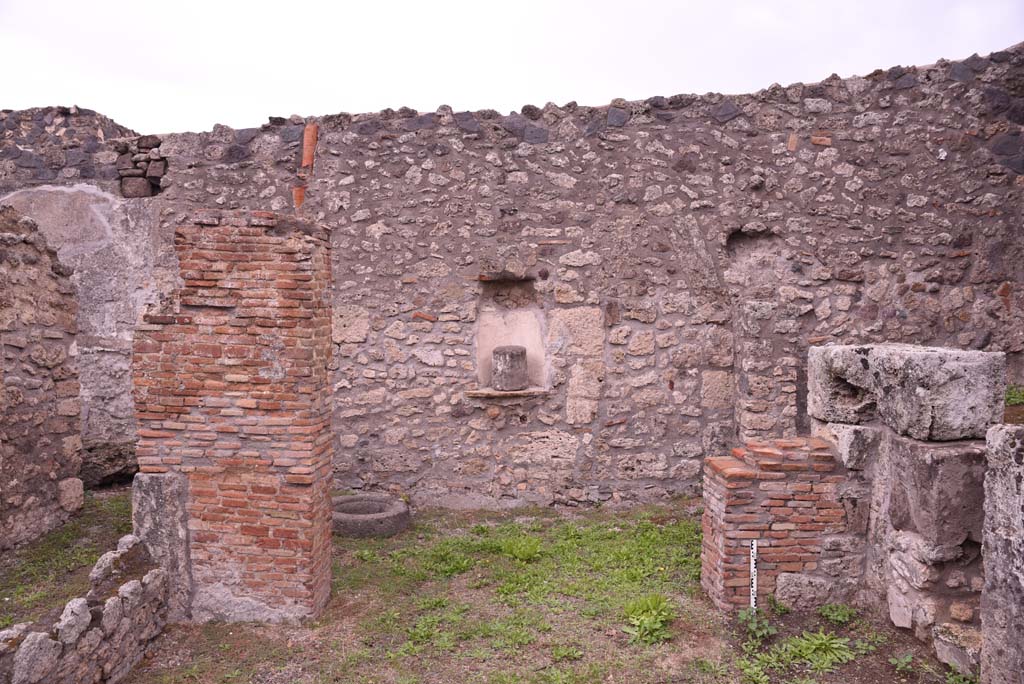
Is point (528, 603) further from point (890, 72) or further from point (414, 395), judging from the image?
point (890, 72)

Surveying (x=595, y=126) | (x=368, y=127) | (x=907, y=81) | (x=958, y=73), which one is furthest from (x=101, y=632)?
(x=958, y=73)

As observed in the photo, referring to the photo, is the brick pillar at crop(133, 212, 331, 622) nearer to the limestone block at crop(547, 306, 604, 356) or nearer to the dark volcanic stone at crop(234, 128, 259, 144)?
the limestone block at crop(547, 306, 604, 356)

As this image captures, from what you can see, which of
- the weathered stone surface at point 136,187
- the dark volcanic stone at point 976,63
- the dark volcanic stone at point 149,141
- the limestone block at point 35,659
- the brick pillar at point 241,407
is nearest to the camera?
the limestone block at point 35,659

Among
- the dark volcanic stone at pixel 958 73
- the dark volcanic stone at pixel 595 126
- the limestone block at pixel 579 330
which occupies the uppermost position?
the dark volcanic stone at pixel 958 73

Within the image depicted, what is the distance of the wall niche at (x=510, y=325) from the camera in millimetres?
7137

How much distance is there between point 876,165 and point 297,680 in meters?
6.59

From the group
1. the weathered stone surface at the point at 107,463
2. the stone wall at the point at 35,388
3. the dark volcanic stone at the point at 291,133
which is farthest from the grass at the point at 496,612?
the dark volcanic stone at the point at 291,133

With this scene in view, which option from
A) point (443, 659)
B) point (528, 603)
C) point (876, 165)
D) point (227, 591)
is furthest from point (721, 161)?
point (227, 591)

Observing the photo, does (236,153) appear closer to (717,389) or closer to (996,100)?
(717,389)

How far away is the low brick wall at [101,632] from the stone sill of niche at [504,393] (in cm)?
335

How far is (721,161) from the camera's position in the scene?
6848mm

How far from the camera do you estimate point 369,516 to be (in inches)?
235

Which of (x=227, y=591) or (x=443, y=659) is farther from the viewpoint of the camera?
(x=227, y=591)

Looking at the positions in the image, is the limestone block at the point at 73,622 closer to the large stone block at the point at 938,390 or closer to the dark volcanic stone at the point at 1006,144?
the large stone block at the point at 938,390
